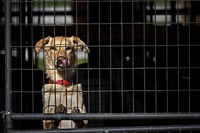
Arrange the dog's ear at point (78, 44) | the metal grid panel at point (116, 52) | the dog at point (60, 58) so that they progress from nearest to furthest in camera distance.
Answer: the dog at point (60, 58) → the dog's ear at point (78, 44) → the metal grid panel at point (116, 52)

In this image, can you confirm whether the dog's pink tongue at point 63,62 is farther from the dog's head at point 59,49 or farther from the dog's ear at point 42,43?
the dog's ear at point 42,43

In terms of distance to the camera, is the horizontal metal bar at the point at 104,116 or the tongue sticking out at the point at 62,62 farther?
the tongue sticking out at the point at 62,62

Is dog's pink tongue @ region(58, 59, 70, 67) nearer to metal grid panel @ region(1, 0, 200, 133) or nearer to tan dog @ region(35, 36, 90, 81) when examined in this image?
tan dog @ region(35, 36, 90, 81)

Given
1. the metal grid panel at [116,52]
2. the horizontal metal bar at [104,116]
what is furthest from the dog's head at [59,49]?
the horizontal metal bar at [104,116]

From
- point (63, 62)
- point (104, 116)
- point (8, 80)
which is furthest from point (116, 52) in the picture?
point (8, 80)

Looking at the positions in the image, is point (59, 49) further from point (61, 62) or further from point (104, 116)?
point (104, 116)

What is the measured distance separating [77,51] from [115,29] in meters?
0.73

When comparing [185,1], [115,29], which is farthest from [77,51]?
[185,1]

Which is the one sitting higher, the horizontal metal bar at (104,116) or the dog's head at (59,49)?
the dog's head at (59,49)

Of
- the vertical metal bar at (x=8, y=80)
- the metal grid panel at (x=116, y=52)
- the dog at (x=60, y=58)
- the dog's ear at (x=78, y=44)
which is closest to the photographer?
the vertical metal bar at (x=8, y=80)

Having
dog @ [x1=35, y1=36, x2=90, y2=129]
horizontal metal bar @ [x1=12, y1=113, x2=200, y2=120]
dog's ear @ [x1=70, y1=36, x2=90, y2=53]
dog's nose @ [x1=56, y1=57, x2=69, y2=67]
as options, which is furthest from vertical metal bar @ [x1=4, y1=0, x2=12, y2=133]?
dog's ear @ [x1=70, y1=36, x2=90, y2=53]

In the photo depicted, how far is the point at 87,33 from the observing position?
4.03 m

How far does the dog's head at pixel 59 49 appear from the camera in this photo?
12.2 ft

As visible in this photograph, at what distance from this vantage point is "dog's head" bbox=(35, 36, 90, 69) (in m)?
3.72
